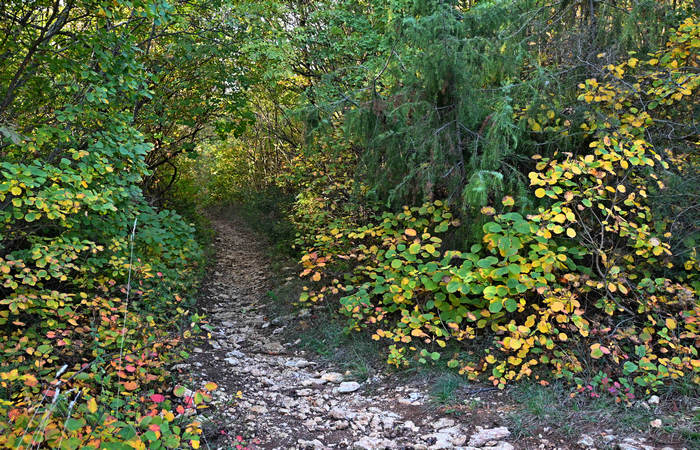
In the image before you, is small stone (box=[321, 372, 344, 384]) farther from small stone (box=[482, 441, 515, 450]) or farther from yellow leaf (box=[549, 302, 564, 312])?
yellow leaf (box=[549, 302, 564, 312])

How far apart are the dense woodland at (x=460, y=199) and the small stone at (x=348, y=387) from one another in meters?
0.46

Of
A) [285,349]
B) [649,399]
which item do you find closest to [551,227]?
[649,399]

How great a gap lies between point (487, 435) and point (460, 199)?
2271 mm

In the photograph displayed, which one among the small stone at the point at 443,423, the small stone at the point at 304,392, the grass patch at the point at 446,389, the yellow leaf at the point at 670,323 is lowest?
the small stone at the point at 304,392

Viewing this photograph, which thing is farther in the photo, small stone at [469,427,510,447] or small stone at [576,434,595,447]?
small stone at [469,427,510,447]

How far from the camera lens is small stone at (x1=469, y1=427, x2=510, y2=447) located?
10.5 ft

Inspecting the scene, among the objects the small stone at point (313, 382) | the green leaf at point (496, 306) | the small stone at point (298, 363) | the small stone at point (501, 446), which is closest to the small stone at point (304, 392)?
the small stone at point (313, 382)

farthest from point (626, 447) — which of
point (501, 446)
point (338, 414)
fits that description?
point (338, 414)

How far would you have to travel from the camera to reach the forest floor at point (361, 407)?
319 centimetres

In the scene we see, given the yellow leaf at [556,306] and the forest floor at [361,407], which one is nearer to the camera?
the forest floor at [361,407]

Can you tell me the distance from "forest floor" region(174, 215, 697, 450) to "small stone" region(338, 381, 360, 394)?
10mm

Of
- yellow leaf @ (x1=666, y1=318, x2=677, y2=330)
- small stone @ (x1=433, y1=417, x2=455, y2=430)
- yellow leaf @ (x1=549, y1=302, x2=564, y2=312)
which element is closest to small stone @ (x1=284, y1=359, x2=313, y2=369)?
small stone @ (x1=433, y1=417, x2=455, y2=430)

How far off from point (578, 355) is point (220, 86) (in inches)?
309

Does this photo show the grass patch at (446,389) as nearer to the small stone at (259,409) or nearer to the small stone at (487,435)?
the small stone at (487,435)
